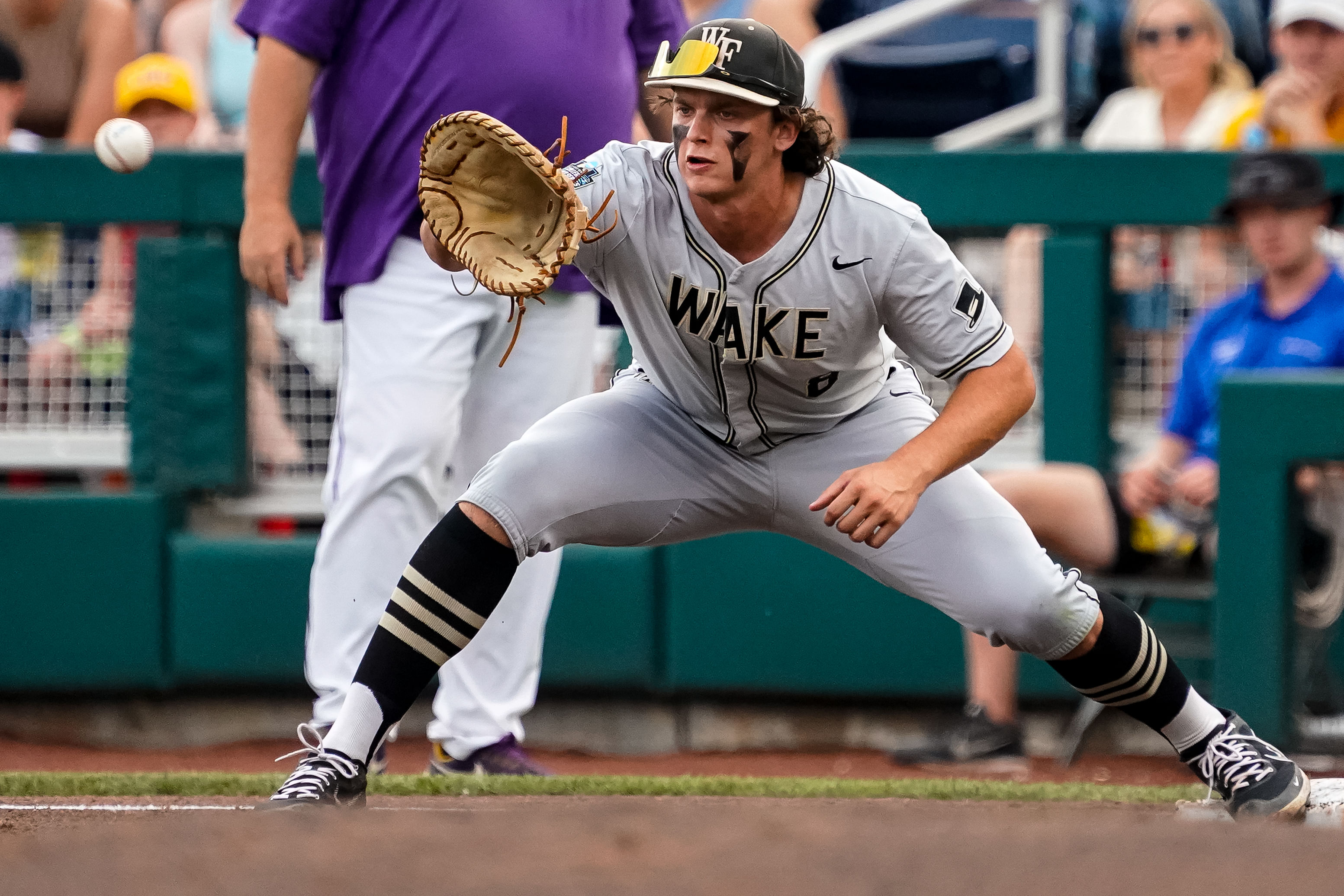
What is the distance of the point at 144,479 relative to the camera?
5371mm

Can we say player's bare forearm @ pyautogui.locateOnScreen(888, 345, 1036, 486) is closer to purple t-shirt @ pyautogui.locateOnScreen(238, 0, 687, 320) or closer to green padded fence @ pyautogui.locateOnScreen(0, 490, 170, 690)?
purple t-shirt @ pyautogui.locateOnScreen(238, 0, 687, 320)

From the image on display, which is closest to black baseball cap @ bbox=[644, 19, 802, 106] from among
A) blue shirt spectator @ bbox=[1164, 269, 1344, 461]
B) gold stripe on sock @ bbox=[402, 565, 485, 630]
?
gold stripe on sock @ bbox=[402, 565, 485, 630]

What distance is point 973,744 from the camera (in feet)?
16.3

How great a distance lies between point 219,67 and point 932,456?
4.26 metres

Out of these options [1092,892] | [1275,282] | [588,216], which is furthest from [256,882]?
[1275,282]

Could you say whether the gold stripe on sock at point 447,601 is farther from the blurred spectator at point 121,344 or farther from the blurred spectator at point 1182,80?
the blurred spectator at point 1182,80

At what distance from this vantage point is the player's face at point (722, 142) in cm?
313

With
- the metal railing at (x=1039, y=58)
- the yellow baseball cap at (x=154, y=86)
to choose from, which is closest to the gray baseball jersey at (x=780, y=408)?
the metal railing at (x=1039, y=58)

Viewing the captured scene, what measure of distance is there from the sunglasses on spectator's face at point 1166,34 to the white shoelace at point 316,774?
4.08 meters

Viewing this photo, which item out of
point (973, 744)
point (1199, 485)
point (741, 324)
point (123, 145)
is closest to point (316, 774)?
point (741, 324)

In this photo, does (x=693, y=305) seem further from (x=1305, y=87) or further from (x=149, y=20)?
(x=149, y=20)

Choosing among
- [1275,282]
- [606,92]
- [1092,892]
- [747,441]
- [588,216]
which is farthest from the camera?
[1275,282]

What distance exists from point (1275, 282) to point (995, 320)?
2.17 metres

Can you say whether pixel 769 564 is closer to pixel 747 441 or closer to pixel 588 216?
pixel 747 441
